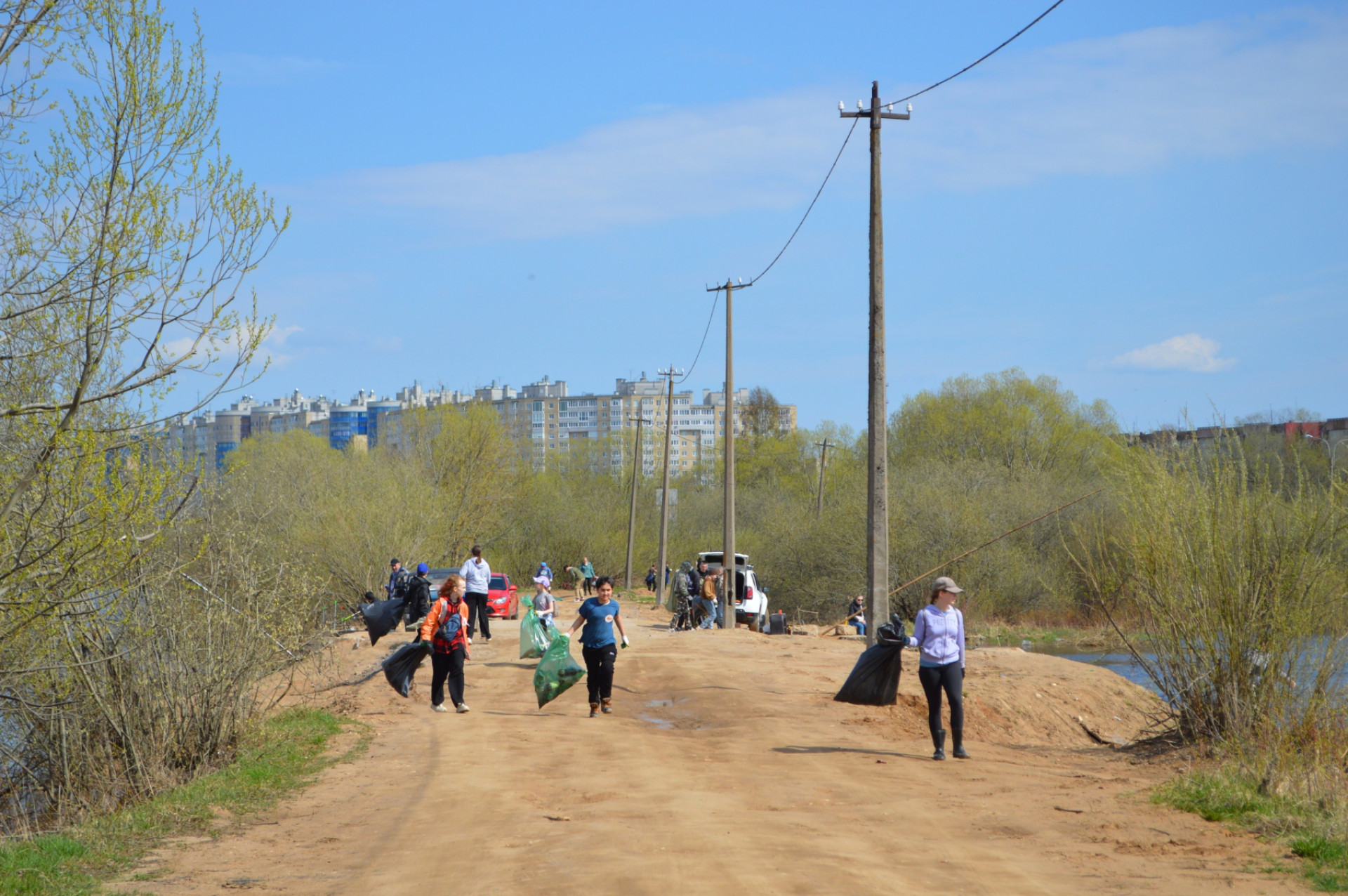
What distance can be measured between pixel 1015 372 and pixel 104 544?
53774 mm

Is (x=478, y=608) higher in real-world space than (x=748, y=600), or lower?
higher

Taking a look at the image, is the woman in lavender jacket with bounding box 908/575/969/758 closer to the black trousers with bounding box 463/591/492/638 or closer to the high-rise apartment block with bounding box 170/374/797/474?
the black trousers with bounding box 463/591/492/638

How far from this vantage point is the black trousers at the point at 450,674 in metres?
14.0

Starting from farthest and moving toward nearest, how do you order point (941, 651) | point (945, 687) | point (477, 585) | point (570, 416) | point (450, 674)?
point (570, 416)
point (477, 585)
point (450, 674)
point (945, 687)
point (941, 651)

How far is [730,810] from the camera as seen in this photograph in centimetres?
822

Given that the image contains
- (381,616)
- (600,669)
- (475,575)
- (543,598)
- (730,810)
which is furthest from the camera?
(543,598)

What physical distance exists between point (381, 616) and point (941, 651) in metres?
11.4

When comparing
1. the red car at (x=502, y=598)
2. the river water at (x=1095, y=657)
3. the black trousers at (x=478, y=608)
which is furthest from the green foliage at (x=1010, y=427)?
the black trousers at (x=478, y=608)

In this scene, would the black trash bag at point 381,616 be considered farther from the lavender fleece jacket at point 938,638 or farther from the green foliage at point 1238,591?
the green foliage at point 1238,591

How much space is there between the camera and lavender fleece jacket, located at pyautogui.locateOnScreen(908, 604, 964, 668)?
10266mm

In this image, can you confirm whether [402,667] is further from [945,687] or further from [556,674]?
[945,687]

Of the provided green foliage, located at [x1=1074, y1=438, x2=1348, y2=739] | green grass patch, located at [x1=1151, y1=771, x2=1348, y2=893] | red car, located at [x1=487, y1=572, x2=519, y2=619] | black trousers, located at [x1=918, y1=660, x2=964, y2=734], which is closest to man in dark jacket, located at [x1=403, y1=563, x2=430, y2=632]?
black trousers, located at [x1=918, y1=660, x2=964, y2=734]

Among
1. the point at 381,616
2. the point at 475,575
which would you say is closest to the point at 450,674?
the point at 381,616

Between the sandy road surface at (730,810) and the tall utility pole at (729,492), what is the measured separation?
12358mm
